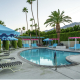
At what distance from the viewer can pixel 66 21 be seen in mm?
22781

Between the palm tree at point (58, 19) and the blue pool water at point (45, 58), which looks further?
the palm tree at point (58, 19)

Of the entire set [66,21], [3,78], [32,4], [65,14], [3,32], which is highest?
[32,4]

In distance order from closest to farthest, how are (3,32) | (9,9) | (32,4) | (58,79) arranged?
(58,79) → (3,32) → (9,9) → (32,4)

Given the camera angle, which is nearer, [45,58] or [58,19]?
[45,58]

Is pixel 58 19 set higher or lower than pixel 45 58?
higher

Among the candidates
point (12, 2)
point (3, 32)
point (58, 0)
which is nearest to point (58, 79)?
point (3, 32)

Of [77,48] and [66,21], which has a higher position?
[66,21]

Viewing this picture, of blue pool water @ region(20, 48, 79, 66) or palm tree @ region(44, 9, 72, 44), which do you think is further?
palm tree @ region(44, 9, 72, 44)

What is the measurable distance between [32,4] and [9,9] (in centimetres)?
1382

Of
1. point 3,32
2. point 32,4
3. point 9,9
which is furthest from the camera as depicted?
point 32,4

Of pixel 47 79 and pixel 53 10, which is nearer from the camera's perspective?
pixel 47 79

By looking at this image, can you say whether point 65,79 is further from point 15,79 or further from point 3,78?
point 3,78

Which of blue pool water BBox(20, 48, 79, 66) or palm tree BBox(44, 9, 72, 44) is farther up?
palm tree BBox(44, 9, 72, 44)

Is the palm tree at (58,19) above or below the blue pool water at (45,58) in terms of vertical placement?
above
